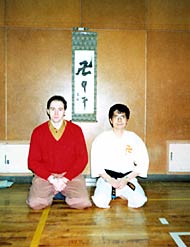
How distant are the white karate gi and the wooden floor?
0.21m

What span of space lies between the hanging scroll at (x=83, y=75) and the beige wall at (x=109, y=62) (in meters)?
0.09

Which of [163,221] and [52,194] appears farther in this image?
[52,194]

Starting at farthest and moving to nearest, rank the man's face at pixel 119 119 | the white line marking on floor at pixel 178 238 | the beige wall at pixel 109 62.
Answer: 1. the beige wall at pixel 109 62
2. the man's face at pixel 119 119
3. the white line marking on floor at pixel 178 238

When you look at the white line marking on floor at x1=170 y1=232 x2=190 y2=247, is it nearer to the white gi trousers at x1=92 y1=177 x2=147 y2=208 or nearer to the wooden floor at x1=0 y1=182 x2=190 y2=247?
the wooden floor at x1=0 y1=182 x2=190 y2=247

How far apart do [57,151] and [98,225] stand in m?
1.05

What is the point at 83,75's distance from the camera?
5055mm

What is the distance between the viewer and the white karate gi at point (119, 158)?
377cm

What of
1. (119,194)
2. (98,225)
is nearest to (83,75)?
(119,194)

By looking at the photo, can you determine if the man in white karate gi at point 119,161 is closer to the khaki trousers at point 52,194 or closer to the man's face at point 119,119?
the man's face at point 119,119

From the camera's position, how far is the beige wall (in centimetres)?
500

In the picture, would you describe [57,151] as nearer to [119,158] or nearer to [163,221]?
[119,158]

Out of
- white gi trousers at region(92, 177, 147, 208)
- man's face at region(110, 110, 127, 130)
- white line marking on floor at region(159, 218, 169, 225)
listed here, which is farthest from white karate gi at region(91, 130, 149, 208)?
white line marking on floor at region(159, 218, 169, 225)

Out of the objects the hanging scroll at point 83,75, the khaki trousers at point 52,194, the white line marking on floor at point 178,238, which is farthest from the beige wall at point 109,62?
the white line marking on floor at point 178,238

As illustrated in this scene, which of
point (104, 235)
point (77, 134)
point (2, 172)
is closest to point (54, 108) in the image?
point (77, 134)
